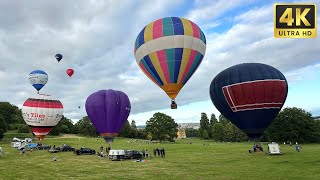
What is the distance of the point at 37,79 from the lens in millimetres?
62500

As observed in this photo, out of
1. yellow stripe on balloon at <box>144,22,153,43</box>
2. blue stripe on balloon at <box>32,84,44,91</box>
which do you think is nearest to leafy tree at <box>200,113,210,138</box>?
blue stripe on balloon at <box>32,84,44,91</box>

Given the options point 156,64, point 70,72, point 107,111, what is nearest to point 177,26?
point 156,64

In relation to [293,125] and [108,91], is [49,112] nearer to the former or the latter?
[108,91]

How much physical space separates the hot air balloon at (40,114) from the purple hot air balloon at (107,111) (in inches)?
451

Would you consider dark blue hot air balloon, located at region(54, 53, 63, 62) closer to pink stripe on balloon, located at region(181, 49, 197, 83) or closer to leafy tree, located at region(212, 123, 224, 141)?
pink stripe on balloon, located at region(181, 49, 197, 83)

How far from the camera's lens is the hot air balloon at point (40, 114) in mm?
48969

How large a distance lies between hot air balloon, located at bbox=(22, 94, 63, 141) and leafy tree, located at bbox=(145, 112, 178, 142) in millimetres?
44679

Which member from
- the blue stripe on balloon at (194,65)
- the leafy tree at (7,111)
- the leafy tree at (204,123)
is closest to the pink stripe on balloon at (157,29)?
the blue stripe on balloon at (194,65)

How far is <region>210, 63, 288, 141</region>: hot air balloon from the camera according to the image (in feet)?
122

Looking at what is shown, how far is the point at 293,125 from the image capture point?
272 feet

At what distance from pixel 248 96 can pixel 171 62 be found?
10.4 m

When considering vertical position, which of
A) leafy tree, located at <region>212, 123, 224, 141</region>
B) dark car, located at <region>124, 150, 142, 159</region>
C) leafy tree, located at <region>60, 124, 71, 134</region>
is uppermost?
leafy tree, located at <region>60, 124, 71, 134</region>

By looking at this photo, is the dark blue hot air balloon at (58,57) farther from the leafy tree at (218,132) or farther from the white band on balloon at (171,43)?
the leafy tree at (218,132)

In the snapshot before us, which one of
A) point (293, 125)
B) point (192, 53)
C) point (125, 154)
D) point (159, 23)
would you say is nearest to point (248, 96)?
point (192, 53)
